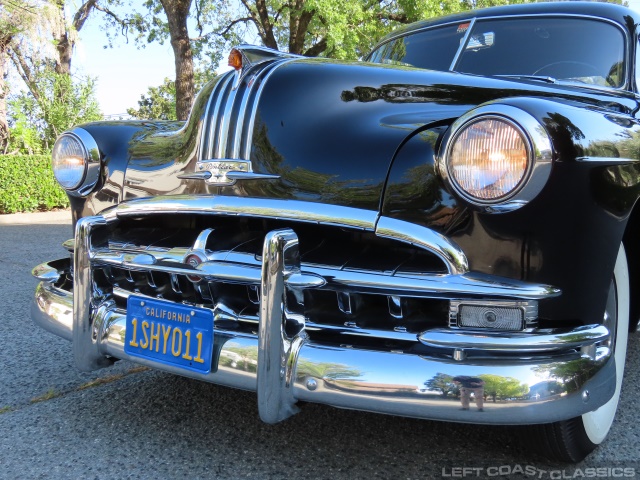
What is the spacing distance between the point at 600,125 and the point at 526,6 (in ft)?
5.18

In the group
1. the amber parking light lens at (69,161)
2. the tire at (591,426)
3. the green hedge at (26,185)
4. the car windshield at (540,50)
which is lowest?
the green hedge at (26,185)

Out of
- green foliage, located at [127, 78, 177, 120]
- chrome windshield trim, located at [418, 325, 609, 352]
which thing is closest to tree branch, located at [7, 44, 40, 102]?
chrome windshield trim, located at [418, 325, 609, 352]

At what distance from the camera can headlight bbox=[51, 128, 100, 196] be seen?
2516 mm

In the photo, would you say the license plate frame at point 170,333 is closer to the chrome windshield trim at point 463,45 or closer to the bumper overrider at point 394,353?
the bumper overrider at point 394,353

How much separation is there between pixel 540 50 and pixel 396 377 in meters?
1.98

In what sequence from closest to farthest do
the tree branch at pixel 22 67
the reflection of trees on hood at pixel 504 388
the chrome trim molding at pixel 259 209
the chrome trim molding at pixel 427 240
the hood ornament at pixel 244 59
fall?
the reflection of trees on hood at pixel 504 388 → the chrome trim molding at pixel 427 240 → the chrome trim molding at pixel 259 209 → the hood ornament at pixel 244 59 → the tree branch at pixel 22 67

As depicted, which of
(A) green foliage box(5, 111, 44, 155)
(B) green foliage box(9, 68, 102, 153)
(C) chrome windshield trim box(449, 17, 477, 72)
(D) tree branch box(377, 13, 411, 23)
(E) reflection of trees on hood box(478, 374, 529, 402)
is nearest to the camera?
(E) reflection of trees on hood box(478, 374, 529, 402)

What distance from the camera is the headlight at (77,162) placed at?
2.52 m

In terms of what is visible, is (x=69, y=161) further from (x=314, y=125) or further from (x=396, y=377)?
(x=396, y=377)

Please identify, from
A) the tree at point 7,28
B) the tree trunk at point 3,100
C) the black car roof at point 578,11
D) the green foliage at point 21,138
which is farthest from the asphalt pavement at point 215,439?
the tree at point 7,28

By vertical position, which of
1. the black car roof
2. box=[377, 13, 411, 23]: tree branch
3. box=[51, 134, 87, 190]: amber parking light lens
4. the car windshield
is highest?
box=[377, 13, 411, 23]: tree branch

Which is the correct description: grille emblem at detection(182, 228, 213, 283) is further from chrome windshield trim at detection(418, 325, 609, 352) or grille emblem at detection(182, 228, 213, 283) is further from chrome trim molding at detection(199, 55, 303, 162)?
chrome windshield trim at detection(418, 325, 609, 352)

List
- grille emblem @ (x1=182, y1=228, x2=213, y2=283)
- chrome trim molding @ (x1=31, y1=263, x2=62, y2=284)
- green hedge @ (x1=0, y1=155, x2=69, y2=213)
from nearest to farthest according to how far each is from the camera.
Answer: grille emblem @ (x1=182, y1=228, x2=213, y2=283) < chrome trim molding @ (x1=31, y1=263, x2=62, y2=284) < green hedge @ (x1=0, y1=155, x2=69, y2=213)

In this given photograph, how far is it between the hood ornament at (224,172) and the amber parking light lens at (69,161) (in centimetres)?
63
